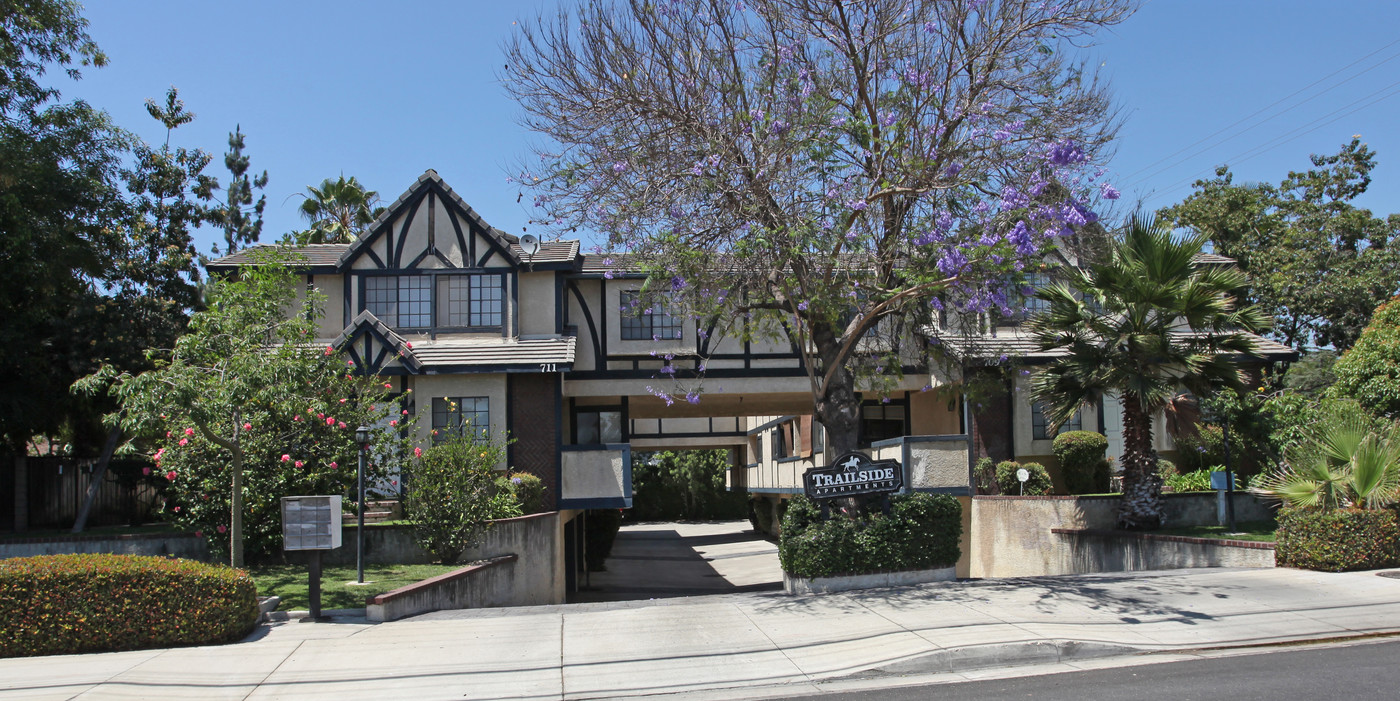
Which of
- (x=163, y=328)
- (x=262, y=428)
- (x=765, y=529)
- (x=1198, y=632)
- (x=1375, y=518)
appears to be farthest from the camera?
(x=765, y=529)

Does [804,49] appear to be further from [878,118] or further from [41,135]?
[41,135]

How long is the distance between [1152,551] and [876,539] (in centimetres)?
594

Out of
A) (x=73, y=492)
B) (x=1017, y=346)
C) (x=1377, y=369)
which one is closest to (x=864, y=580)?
(x=1017, y=346)

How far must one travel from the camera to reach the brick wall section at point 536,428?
21062 mm

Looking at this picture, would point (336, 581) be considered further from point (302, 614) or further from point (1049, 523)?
point (1049, 523)

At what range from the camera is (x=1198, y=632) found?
34.2ft

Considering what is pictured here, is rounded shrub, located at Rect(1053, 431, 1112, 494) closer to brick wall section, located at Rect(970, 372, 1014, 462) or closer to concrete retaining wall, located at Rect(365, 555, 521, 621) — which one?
brick wall section, located at Rect(970, 372, 1014, 462)

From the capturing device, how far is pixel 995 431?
2238 cm

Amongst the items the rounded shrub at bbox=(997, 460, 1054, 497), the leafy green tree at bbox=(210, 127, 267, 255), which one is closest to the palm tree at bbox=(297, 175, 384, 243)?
the leafy green tree at bbox=(210, 127, 267, 255)

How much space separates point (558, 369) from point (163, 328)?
9.05m

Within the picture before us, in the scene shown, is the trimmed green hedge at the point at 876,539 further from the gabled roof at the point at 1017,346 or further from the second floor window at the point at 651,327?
the second floor window at the point at 651,327

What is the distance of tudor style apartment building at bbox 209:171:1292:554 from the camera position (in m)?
20.7

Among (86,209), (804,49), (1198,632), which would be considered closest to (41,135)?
(86,209)

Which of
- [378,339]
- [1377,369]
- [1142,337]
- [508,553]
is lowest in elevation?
[508,553]
